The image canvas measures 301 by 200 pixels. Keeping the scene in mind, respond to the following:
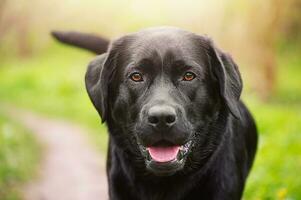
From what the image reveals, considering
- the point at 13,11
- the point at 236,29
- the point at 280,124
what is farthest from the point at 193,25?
the point at 280,124

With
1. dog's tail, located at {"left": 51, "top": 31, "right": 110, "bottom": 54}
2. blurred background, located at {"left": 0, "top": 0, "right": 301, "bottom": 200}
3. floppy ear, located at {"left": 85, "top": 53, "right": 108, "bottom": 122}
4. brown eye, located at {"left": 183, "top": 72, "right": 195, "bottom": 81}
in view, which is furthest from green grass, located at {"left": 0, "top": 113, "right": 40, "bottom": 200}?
brown eye, located at {"left": 183, "top": 72, "right": 195, "bottom": 81}

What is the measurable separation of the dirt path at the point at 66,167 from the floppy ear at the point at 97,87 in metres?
2.54

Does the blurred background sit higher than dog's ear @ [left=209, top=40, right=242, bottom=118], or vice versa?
dog's ear @ [left=209, top=40, right=242, bottom=118]

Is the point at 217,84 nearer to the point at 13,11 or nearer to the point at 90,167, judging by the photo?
the point at 90,167

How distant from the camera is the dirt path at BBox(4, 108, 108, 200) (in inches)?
266

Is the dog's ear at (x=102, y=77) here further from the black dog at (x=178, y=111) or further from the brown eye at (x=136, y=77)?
the brown eye at (x=136, y=77)

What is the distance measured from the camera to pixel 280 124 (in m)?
8.77

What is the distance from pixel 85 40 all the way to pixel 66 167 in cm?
296

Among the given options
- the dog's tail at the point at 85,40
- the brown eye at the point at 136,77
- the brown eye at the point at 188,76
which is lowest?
the dog's tail at the point at 85,40

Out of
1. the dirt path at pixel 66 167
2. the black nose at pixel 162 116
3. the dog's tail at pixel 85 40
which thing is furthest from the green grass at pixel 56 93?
the black nose at pixel 162 116

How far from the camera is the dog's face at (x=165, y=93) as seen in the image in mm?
3777

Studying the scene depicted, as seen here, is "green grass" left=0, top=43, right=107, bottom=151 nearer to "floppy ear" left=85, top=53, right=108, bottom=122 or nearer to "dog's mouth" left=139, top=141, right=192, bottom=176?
"floppy ear" left=85, top=53, right=108, bottom=122

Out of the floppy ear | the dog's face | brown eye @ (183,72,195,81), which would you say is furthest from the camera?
the floppy ear

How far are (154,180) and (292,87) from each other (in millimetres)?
15869
